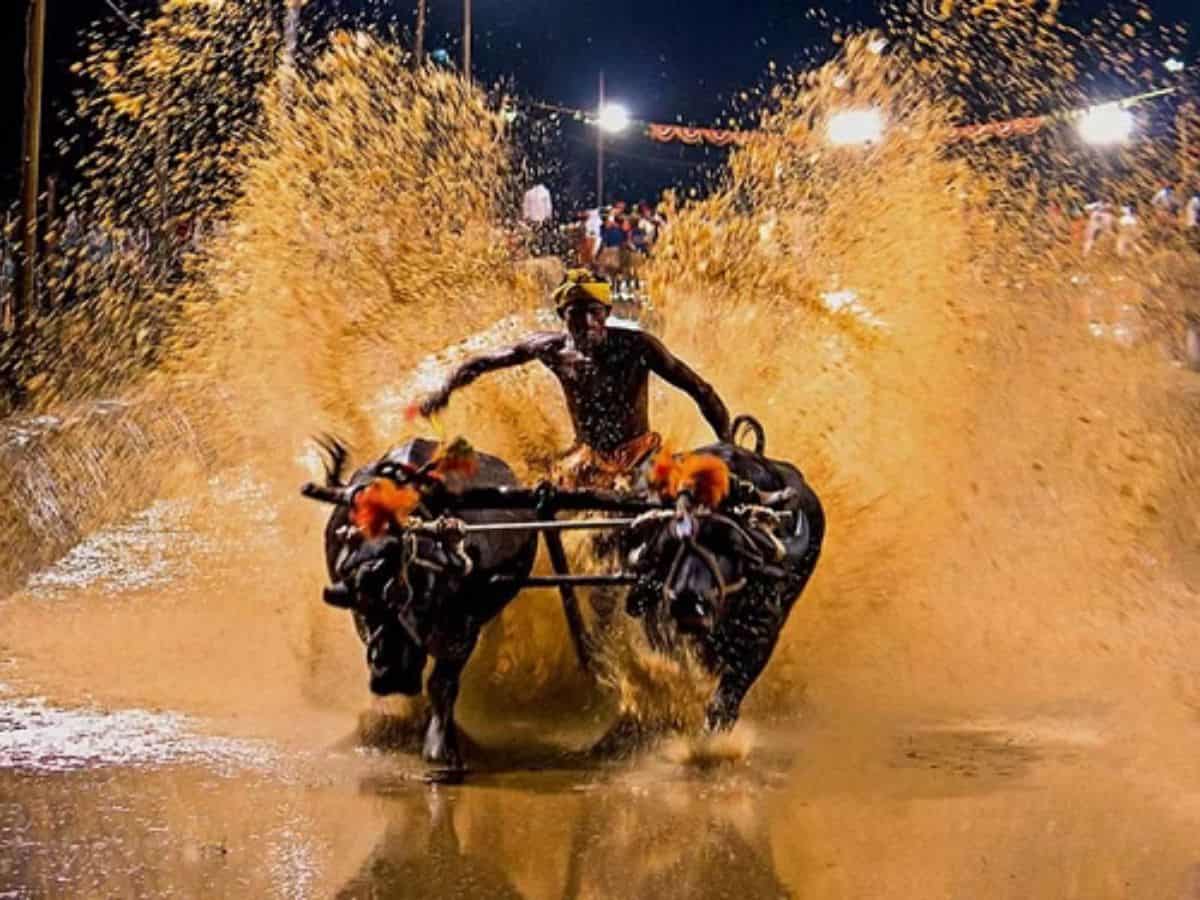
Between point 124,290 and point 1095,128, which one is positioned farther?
point 1095,128

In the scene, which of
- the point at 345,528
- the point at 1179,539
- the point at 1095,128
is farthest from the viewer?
the point at 1095,128

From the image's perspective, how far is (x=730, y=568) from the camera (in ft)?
21.0

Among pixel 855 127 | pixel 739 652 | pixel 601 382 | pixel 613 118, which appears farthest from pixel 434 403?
pixel 613 118

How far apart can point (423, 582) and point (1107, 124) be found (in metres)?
21.0

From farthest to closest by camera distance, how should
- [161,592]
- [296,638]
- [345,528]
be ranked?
[161,592], [296,638], [345,528]

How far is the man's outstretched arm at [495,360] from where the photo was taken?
27.1ft

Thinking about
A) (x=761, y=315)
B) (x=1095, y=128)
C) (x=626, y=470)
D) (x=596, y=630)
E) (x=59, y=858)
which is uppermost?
(x=1095, y=128)

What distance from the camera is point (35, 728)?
7.78m

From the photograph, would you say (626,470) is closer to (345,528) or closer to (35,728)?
(345,528)

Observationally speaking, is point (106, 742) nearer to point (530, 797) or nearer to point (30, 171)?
point (530, 797)

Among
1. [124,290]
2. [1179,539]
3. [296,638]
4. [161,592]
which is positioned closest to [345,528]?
[296,638]

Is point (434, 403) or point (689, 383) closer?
point (434, 403)

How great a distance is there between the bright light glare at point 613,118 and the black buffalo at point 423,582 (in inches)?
1426

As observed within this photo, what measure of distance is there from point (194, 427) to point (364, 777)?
8.48 m
